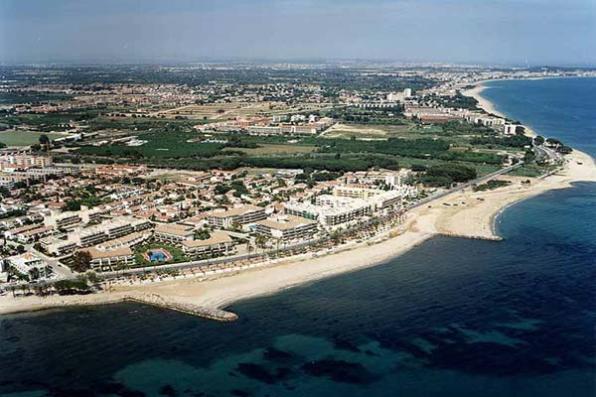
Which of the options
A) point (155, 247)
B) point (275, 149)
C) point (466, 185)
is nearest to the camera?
point (155, 247)

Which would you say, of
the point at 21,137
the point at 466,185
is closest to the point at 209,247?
the point at 466,185

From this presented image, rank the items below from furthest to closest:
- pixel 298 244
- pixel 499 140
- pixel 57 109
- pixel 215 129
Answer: pixel 57 109, pixel 215 129, pixel 499 140, pixel 298 244

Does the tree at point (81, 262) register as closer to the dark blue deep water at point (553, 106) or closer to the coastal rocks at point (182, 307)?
the coastal rocks at point (182, 307)

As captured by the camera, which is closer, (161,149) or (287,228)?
(287,228)

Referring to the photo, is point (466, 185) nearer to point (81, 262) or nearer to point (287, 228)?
point (287, 228)

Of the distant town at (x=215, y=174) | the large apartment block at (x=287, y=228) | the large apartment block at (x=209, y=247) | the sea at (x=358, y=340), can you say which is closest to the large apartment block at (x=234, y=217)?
the distant town at (x=215, y=174)

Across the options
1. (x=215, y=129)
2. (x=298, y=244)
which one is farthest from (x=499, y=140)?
(x=298, y=244)

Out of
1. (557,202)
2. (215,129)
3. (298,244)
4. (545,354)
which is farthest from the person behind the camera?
(215,129)

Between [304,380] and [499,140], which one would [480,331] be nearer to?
[304,380]
